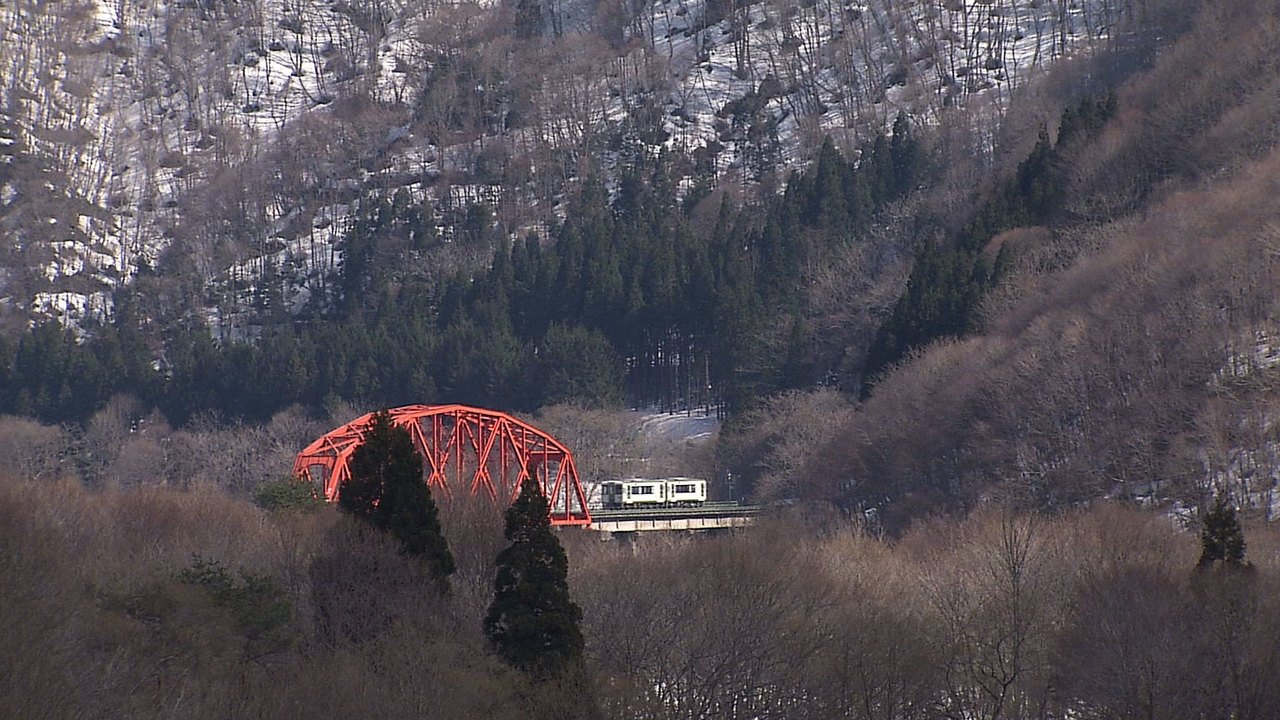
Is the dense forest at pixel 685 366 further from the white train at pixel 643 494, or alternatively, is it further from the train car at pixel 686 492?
the white train at pixel 643 494

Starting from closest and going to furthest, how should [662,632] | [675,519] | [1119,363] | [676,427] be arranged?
[662,632], [1119,363], [675,519], [676,427]

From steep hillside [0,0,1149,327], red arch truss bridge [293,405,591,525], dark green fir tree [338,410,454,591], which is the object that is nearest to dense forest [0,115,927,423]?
steep hillside [0,0,1149,327]

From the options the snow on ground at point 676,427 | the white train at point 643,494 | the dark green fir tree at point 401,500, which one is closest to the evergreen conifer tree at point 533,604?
the dark green fir tree at point 401,500

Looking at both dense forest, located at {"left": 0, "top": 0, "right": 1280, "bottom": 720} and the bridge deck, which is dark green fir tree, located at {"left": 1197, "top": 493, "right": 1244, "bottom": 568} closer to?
dense forest, located at {"left": 0, "top": 0, "right": 1280, "bottom": 720}

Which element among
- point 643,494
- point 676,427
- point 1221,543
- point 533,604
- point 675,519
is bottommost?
point 675,519

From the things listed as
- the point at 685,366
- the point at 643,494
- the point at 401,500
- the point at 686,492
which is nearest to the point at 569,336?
the point at 685,366

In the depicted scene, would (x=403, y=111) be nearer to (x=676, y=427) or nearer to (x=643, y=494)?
(x=676, y=427)
